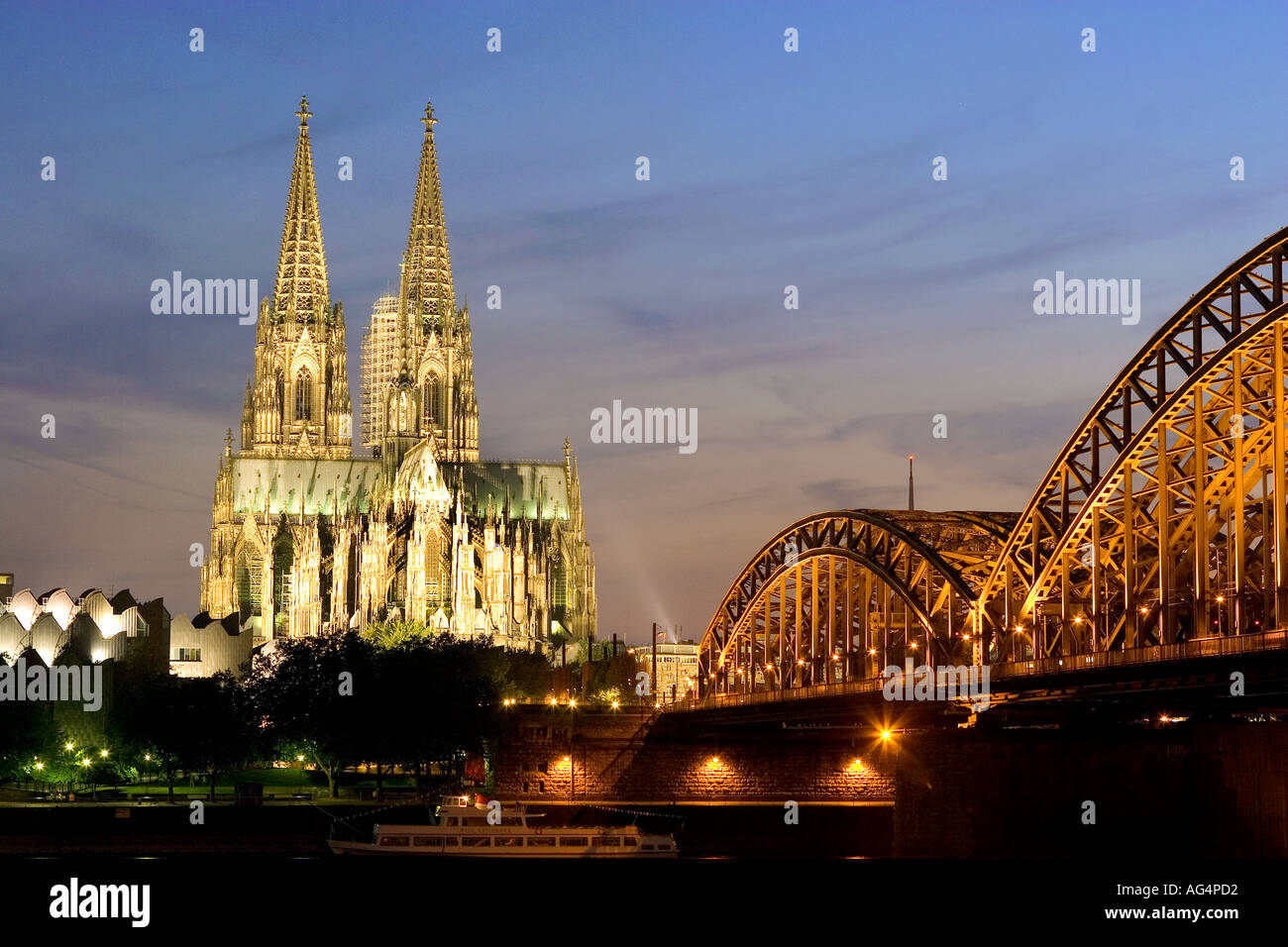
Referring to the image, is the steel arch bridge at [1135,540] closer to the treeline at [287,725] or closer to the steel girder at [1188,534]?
the steel girder at [1188,534]

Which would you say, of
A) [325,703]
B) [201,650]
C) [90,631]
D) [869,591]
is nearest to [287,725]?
[325,703]

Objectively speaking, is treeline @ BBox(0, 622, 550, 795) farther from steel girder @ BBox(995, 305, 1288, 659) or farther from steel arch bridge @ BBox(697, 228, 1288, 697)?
steel girder @ BBox(995, 305, 1288, 659)

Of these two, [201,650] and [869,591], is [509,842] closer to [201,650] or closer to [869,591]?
[869,591]

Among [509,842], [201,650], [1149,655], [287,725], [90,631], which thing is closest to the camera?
[1149,655]

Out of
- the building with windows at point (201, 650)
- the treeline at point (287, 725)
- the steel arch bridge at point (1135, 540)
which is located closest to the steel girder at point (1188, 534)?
the steel arch bridge at point (1135, 540)

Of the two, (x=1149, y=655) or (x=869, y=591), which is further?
(x=869, y=591)
